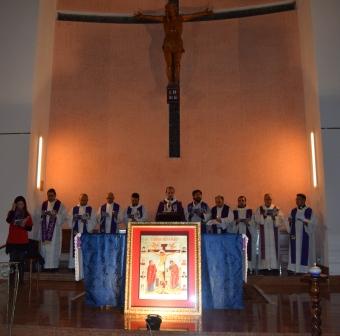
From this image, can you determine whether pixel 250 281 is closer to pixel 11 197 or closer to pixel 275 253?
pixel 275 253

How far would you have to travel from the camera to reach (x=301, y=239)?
309 inches

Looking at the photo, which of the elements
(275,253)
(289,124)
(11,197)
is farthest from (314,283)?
(289,124)

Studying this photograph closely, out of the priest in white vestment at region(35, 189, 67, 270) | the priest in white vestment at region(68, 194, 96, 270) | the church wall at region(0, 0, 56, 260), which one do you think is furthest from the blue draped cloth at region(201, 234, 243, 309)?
the church wall at region(0, 0, 56, 260)

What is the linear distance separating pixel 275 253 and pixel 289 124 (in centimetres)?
332

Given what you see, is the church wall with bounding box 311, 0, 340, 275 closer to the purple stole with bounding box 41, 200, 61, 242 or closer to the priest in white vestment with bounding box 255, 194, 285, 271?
the priest in white vestment with bounding box 255, 194, 285, 271

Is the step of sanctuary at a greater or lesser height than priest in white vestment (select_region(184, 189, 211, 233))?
lesser

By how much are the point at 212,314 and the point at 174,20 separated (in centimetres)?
686

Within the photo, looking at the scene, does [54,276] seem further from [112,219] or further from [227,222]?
[227,222]

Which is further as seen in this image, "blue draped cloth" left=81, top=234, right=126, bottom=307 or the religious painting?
"blue draped cloth" left=81, top=234, right=126, bottom=307

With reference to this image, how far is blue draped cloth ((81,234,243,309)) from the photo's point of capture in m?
5.05

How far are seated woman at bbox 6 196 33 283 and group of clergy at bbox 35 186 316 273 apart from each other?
1252 mm

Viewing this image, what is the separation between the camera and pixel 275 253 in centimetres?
808

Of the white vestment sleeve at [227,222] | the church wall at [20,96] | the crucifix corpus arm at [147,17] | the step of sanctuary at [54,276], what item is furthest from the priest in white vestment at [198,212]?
the crucifix corpus arm at [147,17]

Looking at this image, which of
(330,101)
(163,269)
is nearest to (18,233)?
(163,269)
